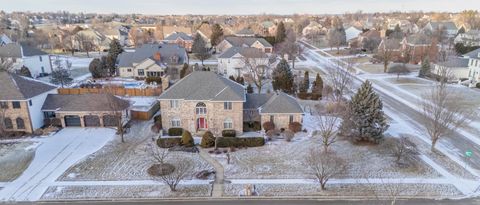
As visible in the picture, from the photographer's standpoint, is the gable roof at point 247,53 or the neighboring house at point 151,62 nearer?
the gable roof at point 247,53

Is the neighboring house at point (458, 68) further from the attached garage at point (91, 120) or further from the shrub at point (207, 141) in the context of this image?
the attached garage at point (91, 120)

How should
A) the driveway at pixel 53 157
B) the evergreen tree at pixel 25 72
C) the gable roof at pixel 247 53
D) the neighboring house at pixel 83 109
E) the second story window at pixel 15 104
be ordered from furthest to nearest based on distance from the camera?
the gable roof at pixel 247 53 < the evergreen tree at pixel 25 72 < the neighboring house at pixel 83 109 < the second story window at pixel 15 104 < the driveway at pixel 53 157

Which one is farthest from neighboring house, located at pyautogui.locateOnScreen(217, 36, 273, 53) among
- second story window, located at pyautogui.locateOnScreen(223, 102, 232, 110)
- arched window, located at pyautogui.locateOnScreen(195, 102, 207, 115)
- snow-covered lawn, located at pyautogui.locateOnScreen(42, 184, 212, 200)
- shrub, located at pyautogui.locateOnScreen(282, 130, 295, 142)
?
snow-covered lawn, located at pyautogui.locateOnScreen(42, 184, 212, 200)

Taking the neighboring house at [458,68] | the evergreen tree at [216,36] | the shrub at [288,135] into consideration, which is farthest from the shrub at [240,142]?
the evergreen tree at [216,36]

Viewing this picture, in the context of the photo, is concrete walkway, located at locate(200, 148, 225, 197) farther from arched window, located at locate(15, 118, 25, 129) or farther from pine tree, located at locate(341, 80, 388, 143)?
arched window, located at locate(15, 118, 25, 129)

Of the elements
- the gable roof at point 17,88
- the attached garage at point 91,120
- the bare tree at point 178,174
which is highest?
the gable roof at point 17,88

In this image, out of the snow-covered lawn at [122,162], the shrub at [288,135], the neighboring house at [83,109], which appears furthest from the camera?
the neighboring house at [83,109]

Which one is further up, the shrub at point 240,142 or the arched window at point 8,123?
the arched window at point 8,123
